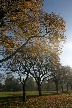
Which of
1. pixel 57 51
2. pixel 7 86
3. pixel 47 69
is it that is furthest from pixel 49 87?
pixel 57 51

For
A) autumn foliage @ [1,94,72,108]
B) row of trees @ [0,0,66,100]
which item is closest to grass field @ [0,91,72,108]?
autumn foliage @ [1,94,72,108]

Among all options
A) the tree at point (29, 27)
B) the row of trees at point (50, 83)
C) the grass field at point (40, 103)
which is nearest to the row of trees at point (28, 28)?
the tree at point (29, 27)

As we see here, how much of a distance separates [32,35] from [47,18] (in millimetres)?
2127

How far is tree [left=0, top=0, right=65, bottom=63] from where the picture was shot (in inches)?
727

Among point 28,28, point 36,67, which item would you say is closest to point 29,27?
point 28,28

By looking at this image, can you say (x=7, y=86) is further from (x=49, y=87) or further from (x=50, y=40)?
(x=50, y=40)

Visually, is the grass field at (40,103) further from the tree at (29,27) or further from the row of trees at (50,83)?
the row of trees at (50,83)

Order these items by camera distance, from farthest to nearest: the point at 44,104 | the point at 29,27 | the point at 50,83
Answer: the point at 50,83 < the point at 44,104 < the point at 29,27

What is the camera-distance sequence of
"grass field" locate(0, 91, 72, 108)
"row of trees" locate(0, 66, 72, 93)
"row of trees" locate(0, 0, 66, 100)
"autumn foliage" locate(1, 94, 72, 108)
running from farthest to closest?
"row of trees" locate(0, 66, 72, 93), "grass field" locate(0, 91, 72, 108), "autumn foliage" locate(1, 94, 72, 108), "row of trees" locate(0, 0, 66, 100)

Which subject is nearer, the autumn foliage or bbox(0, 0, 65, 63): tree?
bbox(0, 0, 65, 63): tree

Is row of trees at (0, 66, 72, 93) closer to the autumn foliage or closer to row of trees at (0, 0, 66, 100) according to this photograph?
the autumn foliage

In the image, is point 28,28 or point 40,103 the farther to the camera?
point 40,103

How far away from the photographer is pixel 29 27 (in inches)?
773

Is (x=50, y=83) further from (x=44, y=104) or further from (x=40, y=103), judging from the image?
(x=44, y=104)
